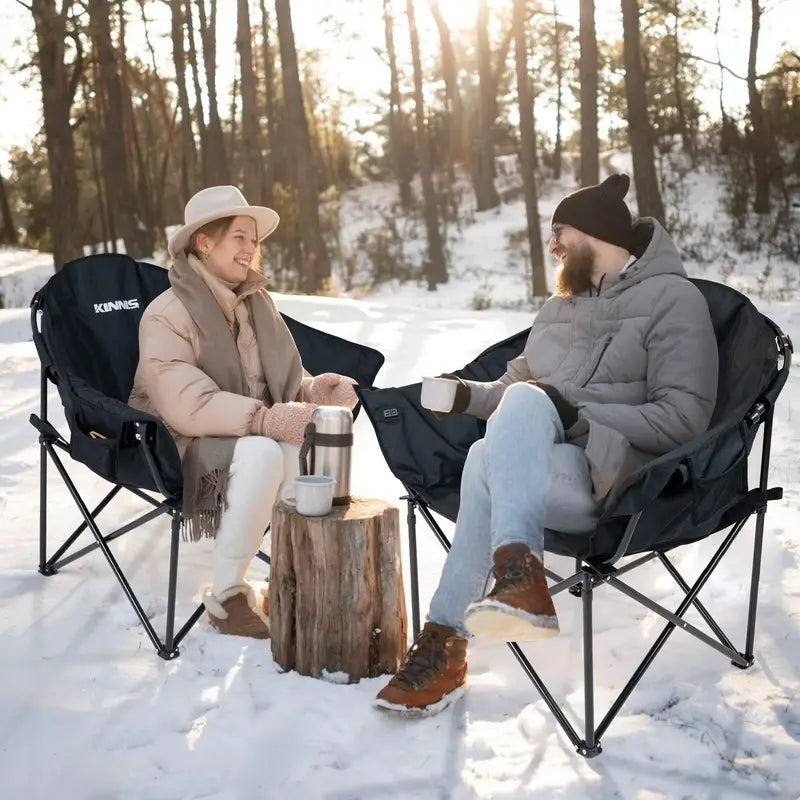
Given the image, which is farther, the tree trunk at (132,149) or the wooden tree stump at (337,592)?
the tree trunk at (132,149)

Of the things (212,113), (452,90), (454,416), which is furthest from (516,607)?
(452,90)

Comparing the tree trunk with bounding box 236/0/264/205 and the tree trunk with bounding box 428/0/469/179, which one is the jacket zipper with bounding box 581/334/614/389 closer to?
the tree trunk with bounding box 236/0/264/205

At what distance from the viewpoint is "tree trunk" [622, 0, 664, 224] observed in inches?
439

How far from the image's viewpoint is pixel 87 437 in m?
2.97

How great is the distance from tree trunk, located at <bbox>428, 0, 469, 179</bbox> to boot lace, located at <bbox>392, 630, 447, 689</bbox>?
56.6 feet

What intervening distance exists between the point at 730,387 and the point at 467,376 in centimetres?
81

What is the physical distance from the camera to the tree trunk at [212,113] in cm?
1536

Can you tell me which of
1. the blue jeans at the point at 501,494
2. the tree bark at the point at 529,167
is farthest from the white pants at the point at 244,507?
the tree bark at the point at 529,167

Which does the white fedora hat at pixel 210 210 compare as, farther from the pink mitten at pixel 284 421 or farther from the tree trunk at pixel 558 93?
the tree trunk at pixel 558 93

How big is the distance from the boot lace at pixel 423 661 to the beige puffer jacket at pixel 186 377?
0.82 meters

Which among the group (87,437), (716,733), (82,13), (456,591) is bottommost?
(716,733)

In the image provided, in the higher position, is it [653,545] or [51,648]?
[653,545]

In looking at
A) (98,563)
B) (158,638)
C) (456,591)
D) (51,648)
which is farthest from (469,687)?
(98,563)

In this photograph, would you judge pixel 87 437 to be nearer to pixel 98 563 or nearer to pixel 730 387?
pixel 98 563
